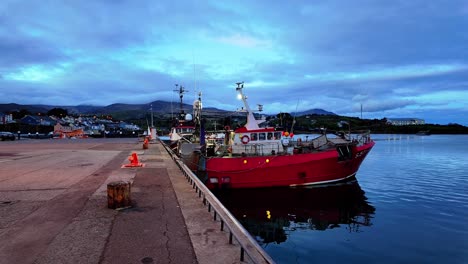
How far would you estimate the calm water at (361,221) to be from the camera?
34.3 ft

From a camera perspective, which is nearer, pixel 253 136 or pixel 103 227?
pixel 103 227

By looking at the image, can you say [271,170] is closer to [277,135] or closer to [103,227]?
[277,135]

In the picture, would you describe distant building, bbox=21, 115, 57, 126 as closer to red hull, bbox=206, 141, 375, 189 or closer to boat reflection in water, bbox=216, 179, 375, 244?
red hull, bbox=206, 141, 375, 189

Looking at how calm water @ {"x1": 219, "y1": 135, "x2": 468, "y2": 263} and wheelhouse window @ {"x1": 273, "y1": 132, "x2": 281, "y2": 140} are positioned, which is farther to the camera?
wheelhouse window @ {"x1": 273, "y1": 132, "x2": 281, "y2": 140}

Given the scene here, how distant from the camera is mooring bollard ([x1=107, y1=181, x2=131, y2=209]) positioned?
9.27 metres

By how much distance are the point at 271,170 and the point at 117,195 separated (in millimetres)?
11788

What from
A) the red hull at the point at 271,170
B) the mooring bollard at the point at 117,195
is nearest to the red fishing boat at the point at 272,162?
the red hull at the point at 271,170

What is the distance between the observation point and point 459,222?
542 inches

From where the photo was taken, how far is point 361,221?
14305 millimetres

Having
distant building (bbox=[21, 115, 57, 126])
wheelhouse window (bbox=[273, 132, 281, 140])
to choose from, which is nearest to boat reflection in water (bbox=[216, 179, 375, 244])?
wheelhouse window (bbox=[273, 132, 281, 140])

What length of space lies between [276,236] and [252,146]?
364 inches

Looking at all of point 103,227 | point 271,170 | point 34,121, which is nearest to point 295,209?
point 271,170

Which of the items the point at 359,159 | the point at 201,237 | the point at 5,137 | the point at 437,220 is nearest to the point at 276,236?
the point at 201,237

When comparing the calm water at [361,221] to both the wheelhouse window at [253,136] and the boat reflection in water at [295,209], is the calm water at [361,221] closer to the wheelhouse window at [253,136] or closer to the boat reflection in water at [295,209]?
the boat reflection in water at [295,209]
